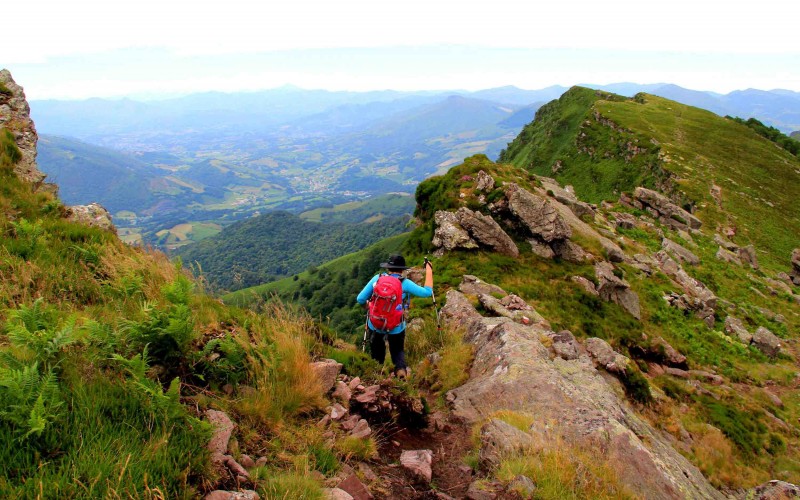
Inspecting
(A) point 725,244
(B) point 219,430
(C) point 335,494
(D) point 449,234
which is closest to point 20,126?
(B) point 219,430

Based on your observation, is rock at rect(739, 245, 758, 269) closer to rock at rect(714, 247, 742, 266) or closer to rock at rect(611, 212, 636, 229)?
rock at rect(714, 247, 742, 266)

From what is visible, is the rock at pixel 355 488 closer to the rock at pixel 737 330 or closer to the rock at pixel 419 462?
the rock at pixel 419 462

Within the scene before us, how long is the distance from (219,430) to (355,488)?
1.65 meters

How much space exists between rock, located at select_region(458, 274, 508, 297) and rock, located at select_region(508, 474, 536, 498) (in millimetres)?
10403

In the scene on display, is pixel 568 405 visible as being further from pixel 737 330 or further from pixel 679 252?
pixel 679 252

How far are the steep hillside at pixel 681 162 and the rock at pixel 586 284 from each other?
38869 millimetres

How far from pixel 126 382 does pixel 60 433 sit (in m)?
0.71

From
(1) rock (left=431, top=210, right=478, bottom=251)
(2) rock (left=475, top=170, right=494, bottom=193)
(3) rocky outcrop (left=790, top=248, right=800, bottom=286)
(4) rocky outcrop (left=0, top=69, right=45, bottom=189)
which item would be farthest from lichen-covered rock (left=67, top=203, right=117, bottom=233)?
(3) rocky outcrop (left=790, top=248, right=800, bottom=286)

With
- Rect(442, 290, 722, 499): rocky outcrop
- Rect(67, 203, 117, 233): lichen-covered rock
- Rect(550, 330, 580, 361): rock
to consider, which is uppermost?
Rect(67, 203, 117, 233): lichen-covered rock

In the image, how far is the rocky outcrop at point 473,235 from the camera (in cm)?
1942

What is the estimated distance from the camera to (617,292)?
63.5ft

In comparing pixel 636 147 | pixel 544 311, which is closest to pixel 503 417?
pixel 544 311

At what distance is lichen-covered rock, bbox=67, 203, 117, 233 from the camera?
9.85 m

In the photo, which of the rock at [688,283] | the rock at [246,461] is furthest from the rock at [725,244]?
the rock at [246,461]
